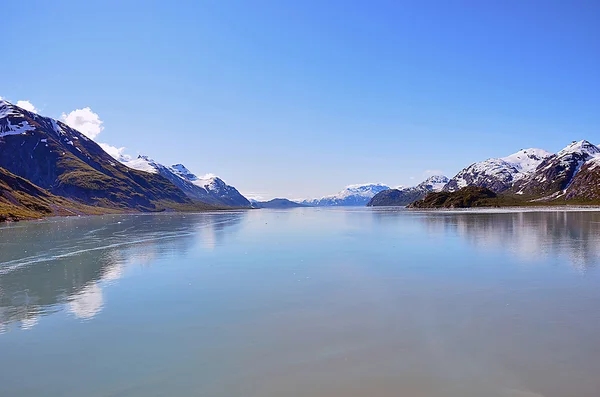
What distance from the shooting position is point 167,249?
57.7 metres

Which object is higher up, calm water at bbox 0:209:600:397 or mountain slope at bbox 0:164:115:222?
mountain slope at bbox 0:164:115:222

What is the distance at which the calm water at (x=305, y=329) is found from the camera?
1493 cm

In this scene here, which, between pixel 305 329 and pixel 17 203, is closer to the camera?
pixel 305 329

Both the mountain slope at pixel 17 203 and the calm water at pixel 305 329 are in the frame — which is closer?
the calm water at pixel 305 329

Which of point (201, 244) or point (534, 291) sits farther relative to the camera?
point (201, 244)

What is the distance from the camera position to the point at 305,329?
21.0m

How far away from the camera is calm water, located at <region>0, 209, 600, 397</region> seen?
1493cm

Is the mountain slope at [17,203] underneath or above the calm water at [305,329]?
above

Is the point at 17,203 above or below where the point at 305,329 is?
above

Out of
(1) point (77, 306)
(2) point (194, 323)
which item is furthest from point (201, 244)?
(2) point (194, 323)

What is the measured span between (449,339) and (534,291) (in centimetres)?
1351

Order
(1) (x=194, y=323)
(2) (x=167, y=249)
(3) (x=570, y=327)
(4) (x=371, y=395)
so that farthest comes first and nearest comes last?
1. (2) (x=167, y=249)
2. (1) (x=194, y=323)
3. (3) (x=570, y=327)
4. (4) (x=371, y=395)

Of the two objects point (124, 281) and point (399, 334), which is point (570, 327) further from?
point (124, 281)

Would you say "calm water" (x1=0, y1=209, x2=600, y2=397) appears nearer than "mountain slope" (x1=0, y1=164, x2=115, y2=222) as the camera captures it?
Yes
